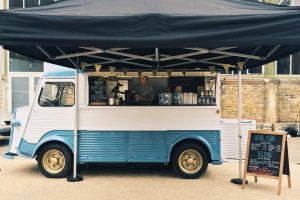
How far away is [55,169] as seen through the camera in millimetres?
7656

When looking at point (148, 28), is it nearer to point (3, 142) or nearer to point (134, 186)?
point (134, 186)

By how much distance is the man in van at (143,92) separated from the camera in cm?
776

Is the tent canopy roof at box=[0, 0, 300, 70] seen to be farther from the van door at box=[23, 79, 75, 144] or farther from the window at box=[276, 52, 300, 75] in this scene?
the window at box=[276, 52, 300, 75]

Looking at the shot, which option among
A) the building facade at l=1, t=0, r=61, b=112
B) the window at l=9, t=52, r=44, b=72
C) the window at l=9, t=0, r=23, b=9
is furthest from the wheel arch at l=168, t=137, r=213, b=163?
the window at l=9, t=0, r=23, b=9

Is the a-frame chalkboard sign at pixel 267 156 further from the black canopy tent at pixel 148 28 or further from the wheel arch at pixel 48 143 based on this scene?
the wheel arch at pixel 48 143

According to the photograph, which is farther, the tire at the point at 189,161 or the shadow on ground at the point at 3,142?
the shadow on ground at the point at 3,142

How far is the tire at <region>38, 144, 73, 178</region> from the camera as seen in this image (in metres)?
7.60

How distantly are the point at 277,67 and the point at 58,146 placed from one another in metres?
12.9

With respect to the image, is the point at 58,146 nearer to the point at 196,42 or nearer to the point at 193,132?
the point at 193,132

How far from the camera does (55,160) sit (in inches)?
300

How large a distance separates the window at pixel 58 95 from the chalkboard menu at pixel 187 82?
207 cm

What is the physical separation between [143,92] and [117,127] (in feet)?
2.97

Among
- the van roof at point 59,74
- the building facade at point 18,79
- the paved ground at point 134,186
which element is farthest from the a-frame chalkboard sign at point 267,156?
the building facade at point 18,79

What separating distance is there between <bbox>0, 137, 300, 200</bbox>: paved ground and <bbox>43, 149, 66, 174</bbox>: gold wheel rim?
0.24m
